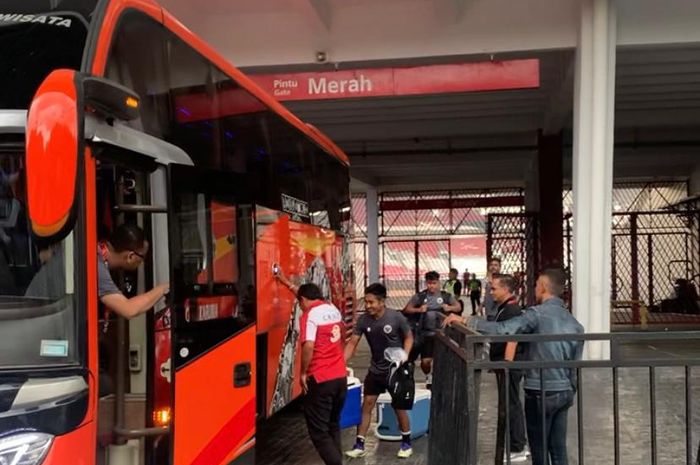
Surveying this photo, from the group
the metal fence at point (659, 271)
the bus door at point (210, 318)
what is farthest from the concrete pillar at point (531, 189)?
the bus door at point (210, 318)

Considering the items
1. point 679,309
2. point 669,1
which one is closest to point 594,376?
point 669,1

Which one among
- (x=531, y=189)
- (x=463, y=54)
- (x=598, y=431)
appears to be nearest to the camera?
(x=598, y=431)

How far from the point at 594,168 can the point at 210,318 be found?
8.23m

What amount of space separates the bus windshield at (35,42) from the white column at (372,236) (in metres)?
25.5

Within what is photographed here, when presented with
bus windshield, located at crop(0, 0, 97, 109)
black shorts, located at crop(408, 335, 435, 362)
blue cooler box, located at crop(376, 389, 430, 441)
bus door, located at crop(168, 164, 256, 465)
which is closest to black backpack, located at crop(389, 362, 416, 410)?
blue cooler box, located at crop(376, 389, 430, 441)

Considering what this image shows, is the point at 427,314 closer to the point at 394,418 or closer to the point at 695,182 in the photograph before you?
the point at 394,418

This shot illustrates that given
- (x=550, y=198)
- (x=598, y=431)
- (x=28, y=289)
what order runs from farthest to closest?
1. (x=550, y=198)
2. (x=598, y=431)
3. (x=28, y=289)

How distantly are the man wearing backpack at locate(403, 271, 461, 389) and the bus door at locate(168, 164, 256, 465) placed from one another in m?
4.40

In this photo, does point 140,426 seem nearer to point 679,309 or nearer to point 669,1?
point 669,1

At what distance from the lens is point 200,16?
11875mm

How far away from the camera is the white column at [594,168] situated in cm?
1076

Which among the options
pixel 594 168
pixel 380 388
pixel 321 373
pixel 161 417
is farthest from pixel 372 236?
pixel 161 417

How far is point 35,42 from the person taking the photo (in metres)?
3.53

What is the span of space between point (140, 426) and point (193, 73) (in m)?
2.41
